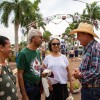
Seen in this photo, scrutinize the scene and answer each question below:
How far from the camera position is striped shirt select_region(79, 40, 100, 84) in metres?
4.31

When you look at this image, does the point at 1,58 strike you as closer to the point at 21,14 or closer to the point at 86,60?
the point at 86,60

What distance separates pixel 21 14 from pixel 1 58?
36531 mm

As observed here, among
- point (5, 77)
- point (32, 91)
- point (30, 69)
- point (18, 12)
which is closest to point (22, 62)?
point (30, 69)

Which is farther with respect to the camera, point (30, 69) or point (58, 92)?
point (58, 92)

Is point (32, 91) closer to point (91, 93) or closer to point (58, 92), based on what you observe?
point (58, 92)

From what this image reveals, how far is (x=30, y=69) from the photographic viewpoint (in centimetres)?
489

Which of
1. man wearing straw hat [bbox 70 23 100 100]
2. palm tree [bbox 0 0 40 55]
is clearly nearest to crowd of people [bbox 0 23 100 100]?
man wearing straw hat [bbox 70 23 100 100]

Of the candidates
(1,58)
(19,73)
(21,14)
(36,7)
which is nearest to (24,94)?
(19,73)

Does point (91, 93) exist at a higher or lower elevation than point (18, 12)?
lower

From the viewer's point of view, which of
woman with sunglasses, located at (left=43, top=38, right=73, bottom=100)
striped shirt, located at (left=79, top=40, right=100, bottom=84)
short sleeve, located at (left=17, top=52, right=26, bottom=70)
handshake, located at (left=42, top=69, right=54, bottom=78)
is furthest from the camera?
woman with sunglasses, located at (left=43, top=38, right=73, bottom=100)

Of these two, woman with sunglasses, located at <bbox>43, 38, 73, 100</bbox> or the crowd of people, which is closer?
the crowd of people

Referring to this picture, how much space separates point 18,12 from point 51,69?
35640mm

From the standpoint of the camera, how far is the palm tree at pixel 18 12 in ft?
133

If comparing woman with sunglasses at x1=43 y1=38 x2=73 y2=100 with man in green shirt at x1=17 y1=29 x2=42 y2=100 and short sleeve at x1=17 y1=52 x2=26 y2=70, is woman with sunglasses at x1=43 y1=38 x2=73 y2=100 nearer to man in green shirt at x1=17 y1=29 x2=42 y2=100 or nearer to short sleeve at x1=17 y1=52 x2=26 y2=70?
man in green shirt at x1=17 y1=29 x2=42 y2=100
